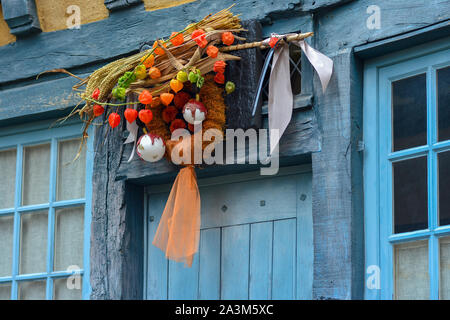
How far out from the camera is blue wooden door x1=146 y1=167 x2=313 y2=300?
15.8 ft

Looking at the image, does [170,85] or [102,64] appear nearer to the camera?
[170,85]

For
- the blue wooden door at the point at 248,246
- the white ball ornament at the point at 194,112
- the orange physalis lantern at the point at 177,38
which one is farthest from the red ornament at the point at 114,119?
the blue wooden door at the point at 248,246

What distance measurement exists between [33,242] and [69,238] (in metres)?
0.25

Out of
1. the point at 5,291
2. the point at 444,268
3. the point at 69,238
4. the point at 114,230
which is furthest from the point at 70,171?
the point at 444,268

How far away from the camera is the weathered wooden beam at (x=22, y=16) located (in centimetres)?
579

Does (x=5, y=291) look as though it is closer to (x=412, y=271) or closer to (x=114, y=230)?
(x=114, y=230)

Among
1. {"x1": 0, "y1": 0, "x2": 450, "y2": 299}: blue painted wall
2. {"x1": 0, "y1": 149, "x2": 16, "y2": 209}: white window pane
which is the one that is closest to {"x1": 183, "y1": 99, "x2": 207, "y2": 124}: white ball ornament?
{"x1": 0, "y1": 0, "x2": 450, "y2": 299}: blue painted wall

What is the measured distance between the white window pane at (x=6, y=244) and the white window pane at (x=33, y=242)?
0.09 meters

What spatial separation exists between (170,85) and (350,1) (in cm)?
99

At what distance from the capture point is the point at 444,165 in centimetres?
443

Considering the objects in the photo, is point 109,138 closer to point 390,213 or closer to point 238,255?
point 238,255

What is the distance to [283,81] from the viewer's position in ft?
15.9
